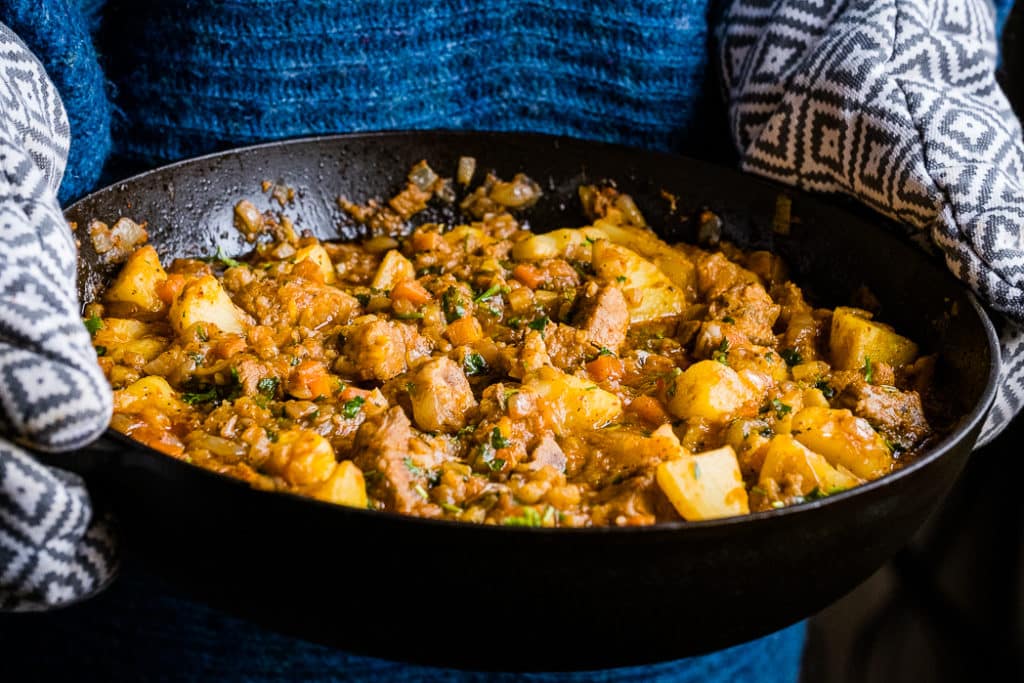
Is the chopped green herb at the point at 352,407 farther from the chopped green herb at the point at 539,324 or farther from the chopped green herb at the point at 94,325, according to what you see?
the chopped green herb at the point at 94,325

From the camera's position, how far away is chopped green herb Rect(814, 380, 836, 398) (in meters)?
1.91

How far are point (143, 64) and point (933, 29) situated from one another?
6.20ft

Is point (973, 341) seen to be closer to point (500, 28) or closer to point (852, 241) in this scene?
point (852, 241)

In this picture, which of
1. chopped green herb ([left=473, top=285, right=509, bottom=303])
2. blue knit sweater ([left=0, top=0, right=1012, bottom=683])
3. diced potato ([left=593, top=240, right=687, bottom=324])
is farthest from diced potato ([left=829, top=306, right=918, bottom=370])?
blue knit sweater ([left=0, top=0, right=1012, bottom=683])

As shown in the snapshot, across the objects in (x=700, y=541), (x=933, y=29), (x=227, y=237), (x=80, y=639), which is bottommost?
(x=80, y=639)

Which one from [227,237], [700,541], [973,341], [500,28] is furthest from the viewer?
[500,28]

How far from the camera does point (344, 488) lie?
1.40 meters

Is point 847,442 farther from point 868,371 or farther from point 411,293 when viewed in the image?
point 411,293

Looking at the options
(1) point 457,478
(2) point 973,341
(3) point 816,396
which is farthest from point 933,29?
(1) point 457,478

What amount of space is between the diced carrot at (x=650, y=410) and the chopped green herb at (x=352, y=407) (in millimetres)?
485

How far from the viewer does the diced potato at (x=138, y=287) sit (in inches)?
81.0

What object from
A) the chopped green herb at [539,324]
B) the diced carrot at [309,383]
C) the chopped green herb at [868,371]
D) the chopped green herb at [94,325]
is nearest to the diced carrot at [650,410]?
the chopped green herb at [539,324]

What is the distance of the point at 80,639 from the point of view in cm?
223

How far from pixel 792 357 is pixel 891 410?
0.28m
